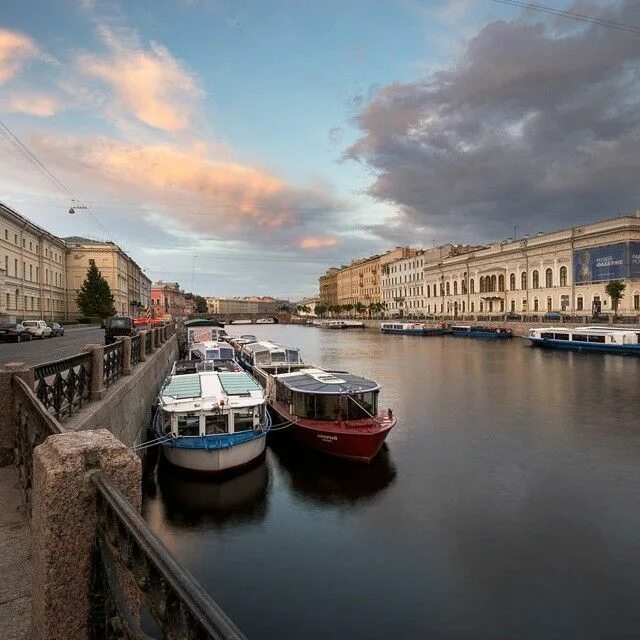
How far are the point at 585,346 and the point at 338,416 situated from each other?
48.8m

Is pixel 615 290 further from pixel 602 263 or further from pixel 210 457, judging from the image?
pixel 210 457

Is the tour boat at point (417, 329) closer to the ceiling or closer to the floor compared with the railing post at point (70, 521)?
closer to the floor

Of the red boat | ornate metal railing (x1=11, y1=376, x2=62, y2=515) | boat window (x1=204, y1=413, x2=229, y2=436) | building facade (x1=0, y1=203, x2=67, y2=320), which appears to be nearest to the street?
boat window (x1=204, y1=413, x2=229, y2=436)

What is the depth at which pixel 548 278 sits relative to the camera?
281 feet

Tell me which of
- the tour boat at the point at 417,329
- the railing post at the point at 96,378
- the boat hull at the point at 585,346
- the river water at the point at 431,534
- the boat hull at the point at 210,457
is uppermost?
the railing post at the point at 96,378

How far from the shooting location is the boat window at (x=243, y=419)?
16.7 metres

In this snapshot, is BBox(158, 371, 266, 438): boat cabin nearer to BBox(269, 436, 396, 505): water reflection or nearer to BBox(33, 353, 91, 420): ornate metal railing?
BBox(269, 436, 396, 505): water reflection

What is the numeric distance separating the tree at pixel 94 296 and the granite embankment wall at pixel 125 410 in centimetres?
6327

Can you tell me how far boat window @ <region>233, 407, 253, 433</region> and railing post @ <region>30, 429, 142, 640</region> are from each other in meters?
13.6

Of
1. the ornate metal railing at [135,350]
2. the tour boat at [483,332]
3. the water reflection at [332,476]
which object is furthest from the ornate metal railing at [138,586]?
the tour boat at [483,332]

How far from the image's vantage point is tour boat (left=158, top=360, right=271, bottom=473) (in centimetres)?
1581

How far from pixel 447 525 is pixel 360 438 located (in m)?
4.52

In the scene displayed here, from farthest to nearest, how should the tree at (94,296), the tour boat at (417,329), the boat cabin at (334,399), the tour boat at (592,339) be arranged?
the tour boat at (417,329) → the tree at (94,296) → the tour boat at (592,339) → the boat cabin at (334,399)

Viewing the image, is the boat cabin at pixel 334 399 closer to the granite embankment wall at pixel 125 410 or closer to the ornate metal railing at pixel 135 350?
the granite embankment wall at pixel 125 410
